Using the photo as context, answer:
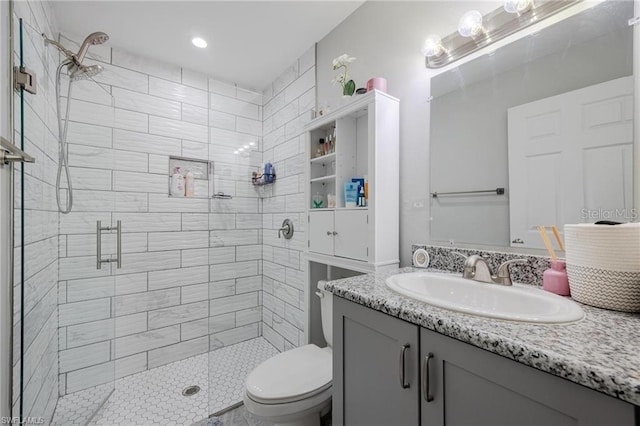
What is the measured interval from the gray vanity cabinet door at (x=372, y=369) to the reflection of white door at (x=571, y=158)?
0.66 meters

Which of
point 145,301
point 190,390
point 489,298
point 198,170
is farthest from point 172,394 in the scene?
point 489,298

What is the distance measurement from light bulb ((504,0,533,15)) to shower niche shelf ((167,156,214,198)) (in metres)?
2.16

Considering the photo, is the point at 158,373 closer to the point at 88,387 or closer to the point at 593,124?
the point at 88,387

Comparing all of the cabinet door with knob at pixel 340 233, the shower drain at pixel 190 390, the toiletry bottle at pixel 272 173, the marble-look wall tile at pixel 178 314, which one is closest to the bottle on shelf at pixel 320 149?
the cabinet door with knob at pixel 340 233

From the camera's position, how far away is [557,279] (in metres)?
0.87

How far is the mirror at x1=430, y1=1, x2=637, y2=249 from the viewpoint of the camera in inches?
34.1

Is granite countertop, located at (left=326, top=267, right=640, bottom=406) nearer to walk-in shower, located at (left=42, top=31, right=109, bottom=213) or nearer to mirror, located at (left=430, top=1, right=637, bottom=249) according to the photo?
mirror, located at (left=430, top=1, right=637, bottom=249)

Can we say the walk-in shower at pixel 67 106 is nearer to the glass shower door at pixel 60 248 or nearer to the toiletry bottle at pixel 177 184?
the glass shower door at pixel 60 248

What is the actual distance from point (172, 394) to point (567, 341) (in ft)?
7.42

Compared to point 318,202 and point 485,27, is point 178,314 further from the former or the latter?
point 485,27

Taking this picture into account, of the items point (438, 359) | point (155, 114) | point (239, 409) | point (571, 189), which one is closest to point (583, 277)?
point (571, 189)

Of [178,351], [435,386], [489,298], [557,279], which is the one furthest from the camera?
[178,351]

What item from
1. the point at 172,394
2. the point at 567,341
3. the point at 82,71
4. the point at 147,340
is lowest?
the point at 172,394

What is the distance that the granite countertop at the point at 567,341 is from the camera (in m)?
0.45
